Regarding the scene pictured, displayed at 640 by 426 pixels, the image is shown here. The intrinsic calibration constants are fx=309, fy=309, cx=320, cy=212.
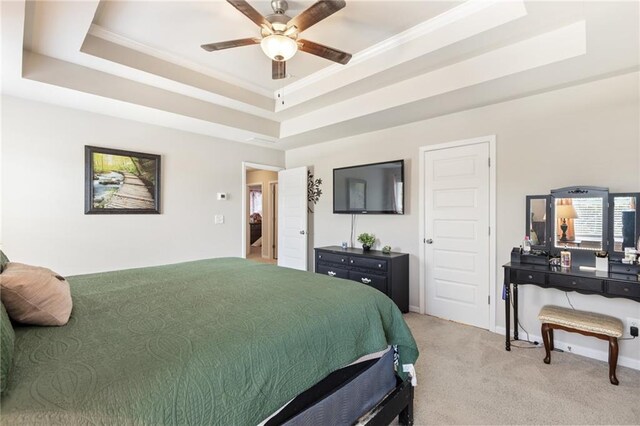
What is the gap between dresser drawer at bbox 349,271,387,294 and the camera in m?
3.63

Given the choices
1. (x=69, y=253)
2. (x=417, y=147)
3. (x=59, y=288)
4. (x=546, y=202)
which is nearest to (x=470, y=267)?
(x=546, y=202)

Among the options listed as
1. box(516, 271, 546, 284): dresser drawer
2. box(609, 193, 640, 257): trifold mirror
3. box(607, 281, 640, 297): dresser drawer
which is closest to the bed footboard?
box(516, 271, 546, 284): dresser drawer

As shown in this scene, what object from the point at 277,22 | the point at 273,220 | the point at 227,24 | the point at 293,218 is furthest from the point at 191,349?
the point at 273,220

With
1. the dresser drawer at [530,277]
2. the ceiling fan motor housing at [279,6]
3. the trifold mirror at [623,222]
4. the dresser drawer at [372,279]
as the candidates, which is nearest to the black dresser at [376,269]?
the dresser drawer at [372,279]

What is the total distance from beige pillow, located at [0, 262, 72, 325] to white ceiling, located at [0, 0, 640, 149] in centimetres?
160

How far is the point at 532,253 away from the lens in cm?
290

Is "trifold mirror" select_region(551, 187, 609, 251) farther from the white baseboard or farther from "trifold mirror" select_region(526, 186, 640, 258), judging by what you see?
the white baseboard

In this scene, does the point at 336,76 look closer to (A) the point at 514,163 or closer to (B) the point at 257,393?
(A) the point at 514,163

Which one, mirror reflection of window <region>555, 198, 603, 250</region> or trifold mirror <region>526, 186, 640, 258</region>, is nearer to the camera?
trifold mirror <region>526, 186, 640, 258</region>

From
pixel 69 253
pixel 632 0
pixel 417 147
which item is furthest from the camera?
pixel 417 147

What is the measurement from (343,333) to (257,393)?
0.53m

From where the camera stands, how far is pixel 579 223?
2684mm

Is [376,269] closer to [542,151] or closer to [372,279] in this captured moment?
[372,279]

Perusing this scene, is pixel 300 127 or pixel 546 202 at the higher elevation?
pixel 300 127
